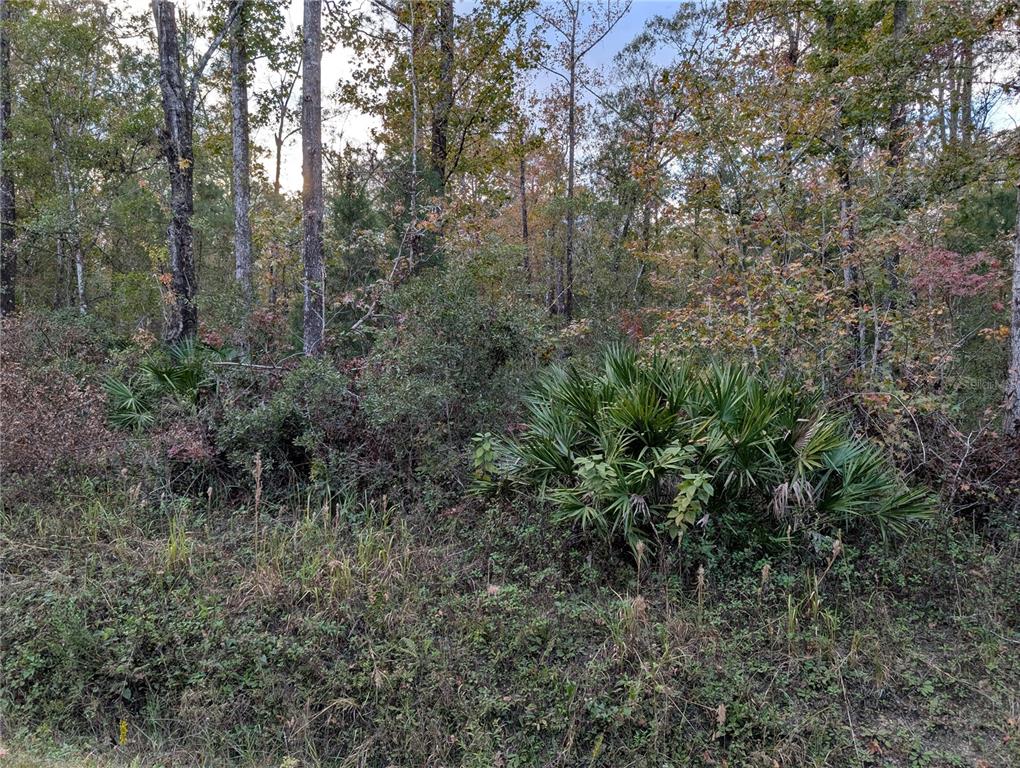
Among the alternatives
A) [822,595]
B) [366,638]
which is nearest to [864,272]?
[822,595]

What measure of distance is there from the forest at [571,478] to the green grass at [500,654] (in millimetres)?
24

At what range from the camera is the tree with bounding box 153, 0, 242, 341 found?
32.8ft

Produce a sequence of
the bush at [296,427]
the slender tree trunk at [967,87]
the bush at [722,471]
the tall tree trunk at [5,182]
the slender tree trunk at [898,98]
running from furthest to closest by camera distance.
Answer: the tall tree trunk at [5,182], the slender tree trunk at [898,98], the slender tree trunk at [967,87], the bush at [296,427], the bush at [722,471]

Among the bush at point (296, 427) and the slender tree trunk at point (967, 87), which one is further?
the slender tree trunk at point (967, 87)

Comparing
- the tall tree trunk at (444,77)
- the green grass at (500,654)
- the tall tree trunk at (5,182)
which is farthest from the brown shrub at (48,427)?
the tall tree trunk at (444,77)

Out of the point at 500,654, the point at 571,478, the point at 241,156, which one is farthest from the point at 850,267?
the point at 241,156

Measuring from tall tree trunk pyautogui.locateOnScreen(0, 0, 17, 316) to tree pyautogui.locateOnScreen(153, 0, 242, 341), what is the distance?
17.2 ft

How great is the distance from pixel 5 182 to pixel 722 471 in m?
16.8

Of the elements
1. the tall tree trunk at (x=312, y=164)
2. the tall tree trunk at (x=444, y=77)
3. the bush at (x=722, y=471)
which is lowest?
the bush at (x=722, y=471)

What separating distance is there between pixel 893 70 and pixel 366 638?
966cm

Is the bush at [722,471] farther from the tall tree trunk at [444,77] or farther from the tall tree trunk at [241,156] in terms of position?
the tall tree trunk at [444,77]

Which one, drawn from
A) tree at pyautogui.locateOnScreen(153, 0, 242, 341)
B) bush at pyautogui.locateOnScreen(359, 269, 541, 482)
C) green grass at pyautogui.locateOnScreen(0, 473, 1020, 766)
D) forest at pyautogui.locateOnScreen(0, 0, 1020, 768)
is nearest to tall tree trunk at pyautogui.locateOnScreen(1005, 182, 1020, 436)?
forest at pyautogui.locateOnScreen(0, 0, 1020, 768)

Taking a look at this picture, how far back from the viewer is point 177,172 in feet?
33.4

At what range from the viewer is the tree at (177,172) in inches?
393
